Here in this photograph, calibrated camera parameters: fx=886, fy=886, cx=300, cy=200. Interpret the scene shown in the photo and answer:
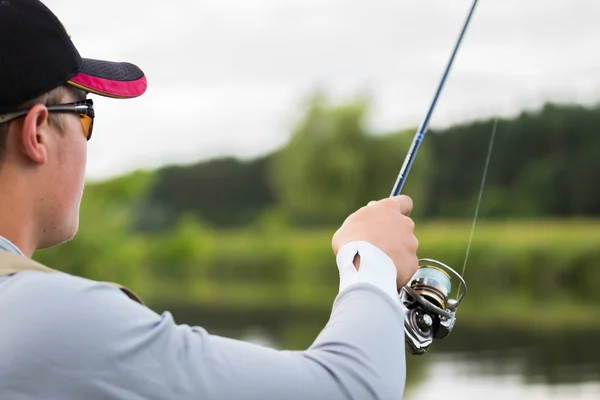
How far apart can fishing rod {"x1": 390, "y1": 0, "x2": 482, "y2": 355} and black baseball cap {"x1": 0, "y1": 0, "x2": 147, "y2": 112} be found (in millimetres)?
461

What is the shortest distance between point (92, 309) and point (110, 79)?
1.10ft

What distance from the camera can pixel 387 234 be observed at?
2.92 feet

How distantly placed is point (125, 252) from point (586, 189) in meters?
14.2

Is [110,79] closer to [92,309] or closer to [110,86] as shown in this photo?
[110,86]

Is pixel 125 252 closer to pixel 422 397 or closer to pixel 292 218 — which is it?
pixel 292 218

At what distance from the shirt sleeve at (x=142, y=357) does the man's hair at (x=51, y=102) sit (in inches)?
7.1

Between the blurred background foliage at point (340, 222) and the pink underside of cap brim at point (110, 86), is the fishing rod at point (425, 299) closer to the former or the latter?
the pink underside of cap brim at point (110, 86)

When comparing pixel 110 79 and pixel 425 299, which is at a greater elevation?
pixel 110 79

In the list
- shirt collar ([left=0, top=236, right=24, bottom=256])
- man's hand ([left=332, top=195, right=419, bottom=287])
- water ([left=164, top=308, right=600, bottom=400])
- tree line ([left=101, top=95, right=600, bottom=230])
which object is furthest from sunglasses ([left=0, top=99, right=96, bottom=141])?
tree line ([left=101, top=95, right=600, bottom=230])

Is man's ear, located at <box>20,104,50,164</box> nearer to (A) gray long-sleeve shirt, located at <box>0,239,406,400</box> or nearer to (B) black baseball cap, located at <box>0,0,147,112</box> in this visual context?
(B) black baseball cap, located at <box>0,0,147,112</box>

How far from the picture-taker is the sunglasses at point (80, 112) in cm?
86

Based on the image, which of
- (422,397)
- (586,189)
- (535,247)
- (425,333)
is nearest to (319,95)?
(586,189)

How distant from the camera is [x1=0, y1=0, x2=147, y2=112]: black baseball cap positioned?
84cm

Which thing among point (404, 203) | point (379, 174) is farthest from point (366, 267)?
point (379, 174)
